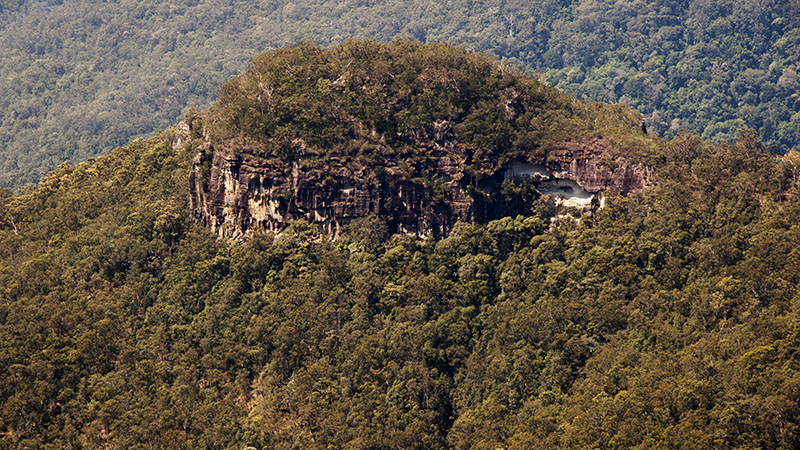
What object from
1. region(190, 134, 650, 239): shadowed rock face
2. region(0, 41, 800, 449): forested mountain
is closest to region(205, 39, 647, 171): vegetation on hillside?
region(0, 41, 800, 449): forested mountain

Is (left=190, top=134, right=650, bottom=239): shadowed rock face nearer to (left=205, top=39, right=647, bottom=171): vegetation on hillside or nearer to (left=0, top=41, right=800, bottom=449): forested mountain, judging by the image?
(left=205, top=39, right=647, bottom=171): vegetation on hillside

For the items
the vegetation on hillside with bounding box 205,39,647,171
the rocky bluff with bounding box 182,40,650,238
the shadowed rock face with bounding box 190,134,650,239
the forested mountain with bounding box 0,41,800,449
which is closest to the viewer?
the forested mountain with bounding box 0,41,800,449

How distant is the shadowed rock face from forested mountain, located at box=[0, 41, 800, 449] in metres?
1.13

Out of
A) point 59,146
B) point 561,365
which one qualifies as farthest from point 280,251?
point 59,146

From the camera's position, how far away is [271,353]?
74500mm

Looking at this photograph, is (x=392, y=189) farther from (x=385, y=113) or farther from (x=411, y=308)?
(x=411, y=308)

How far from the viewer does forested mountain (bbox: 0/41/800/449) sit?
64.9 m

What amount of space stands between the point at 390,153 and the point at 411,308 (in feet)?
38.0

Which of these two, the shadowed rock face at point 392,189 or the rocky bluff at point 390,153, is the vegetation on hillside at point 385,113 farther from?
the shadowed rock face at point 392,189

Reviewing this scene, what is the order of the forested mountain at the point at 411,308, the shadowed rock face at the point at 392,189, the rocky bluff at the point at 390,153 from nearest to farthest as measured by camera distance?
the forested mountain at the point at 411,308
the shadowed rock face at the point at 392,189
the rocky bluff at the point at 390,153

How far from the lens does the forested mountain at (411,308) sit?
2557 inches

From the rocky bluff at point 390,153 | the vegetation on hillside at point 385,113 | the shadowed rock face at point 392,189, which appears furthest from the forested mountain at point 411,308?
the shadowed rock face at point 392,189

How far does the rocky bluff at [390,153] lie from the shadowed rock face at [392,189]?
7 cm

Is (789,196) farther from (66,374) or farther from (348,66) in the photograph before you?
(66,374)
